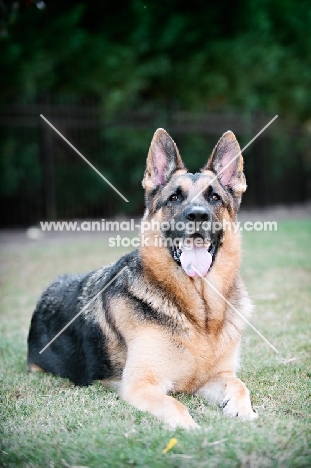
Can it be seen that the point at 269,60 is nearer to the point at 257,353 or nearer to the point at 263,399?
the point at 257,353

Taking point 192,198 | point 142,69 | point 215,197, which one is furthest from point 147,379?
point 142,69

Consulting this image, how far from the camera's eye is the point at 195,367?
168 inches

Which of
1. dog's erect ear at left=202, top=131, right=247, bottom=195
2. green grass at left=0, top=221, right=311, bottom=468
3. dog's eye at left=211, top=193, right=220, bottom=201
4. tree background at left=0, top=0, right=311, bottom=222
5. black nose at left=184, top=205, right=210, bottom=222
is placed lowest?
green grass at left=0, top=221, right=311, bottom=468

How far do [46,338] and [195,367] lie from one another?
5.54 ft

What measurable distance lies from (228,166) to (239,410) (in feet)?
6.88

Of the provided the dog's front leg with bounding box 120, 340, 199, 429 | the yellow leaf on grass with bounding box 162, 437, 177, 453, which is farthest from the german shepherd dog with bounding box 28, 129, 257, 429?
the yellow leaf on grass with bounding box 162, 437, 177, 453

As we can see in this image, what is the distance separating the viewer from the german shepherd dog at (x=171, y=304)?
4207 millimetres

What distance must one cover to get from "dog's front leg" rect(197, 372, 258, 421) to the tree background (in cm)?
1070

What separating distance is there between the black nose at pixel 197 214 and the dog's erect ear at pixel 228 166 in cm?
69

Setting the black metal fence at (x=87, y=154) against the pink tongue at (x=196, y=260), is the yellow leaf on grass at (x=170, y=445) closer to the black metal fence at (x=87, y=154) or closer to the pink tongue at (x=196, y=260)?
the pink tongue at (x=196, y=260)

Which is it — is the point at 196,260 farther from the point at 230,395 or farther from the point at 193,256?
the point at 230,395

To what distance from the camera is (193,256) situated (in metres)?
4.54

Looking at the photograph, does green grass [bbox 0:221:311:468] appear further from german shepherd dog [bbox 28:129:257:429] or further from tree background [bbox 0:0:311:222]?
tree background [bbox 0:0:311:222]

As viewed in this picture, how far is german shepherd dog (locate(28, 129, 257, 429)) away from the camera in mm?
4207
